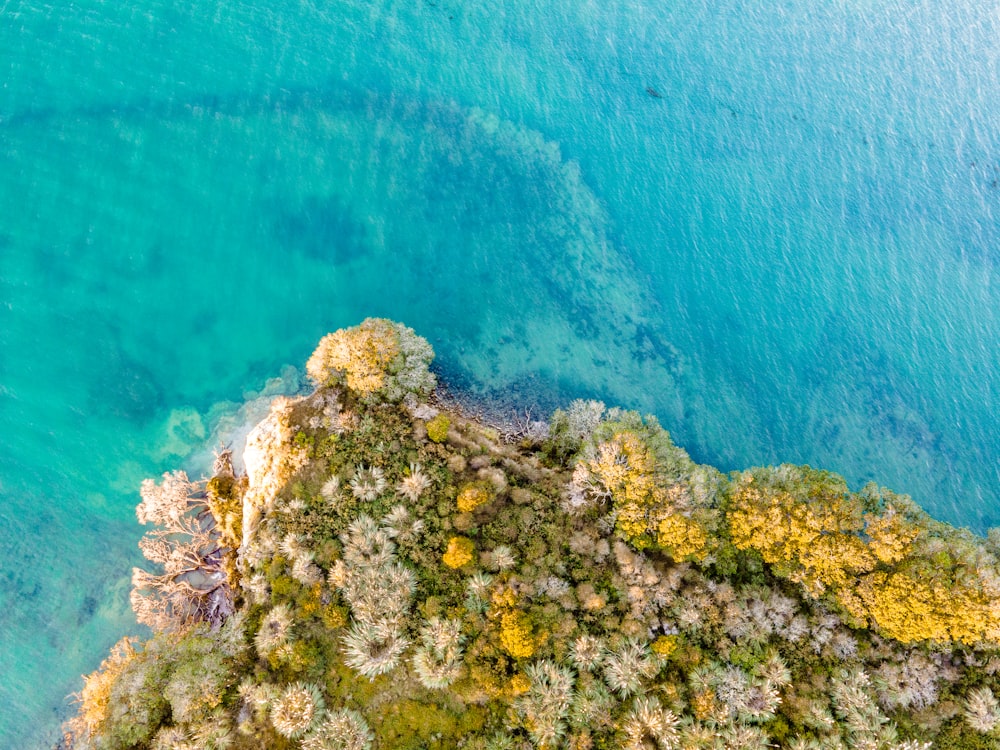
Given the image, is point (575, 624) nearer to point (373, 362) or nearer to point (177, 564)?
point (373, 362)

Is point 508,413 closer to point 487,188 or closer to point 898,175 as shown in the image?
point 487,188

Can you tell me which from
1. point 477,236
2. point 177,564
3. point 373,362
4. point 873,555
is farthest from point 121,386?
point 873,555

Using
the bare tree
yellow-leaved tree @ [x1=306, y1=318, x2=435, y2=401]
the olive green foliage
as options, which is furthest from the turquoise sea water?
the olive green foliage

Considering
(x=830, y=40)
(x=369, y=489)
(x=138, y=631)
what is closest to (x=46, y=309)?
(x=138, y=631)

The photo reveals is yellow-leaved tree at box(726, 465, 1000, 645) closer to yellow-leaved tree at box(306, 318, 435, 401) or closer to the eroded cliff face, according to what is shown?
yellow-leaved tree at box(306, 318, 435, 401)

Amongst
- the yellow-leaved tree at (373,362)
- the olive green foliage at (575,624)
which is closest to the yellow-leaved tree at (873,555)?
the olive green foliage at (575,624)

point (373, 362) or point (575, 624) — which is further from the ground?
point (373, 362)

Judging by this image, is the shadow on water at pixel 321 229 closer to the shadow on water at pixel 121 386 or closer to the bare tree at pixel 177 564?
the shadow on water at pixel 121 386
